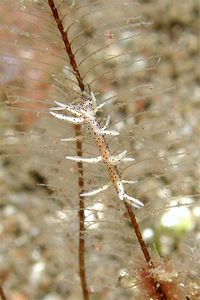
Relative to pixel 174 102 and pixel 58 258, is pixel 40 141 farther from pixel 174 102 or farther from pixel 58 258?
pixel 174 102

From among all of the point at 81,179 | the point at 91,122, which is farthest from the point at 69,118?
the point at 81,179

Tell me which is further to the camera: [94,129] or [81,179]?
[81,179]

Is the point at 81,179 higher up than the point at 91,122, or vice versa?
the point at 91,122

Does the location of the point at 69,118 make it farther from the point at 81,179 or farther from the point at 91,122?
the point at 81,179

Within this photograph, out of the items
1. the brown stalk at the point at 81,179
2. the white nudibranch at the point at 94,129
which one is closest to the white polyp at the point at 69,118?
the white nudibranch at the point at 94,129

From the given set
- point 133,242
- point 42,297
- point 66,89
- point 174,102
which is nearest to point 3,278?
point 42,297

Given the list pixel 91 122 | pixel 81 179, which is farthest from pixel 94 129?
pixel 81 179

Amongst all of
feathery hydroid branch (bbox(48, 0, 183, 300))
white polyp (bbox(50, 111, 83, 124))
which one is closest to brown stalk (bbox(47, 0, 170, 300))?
feathery hydroid branch (bbox(48, 0, 183, 300))

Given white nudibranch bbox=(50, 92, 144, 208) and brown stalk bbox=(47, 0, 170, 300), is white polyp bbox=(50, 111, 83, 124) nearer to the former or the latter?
white nudibranch bbox=(50, 92, 144, 208)

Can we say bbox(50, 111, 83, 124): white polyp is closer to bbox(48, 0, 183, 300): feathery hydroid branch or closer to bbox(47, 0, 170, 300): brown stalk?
bbox(48, 0, 183, 300): feathery hydroid branch

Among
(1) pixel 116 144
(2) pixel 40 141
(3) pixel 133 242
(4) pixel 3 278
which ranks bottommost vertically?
(4) pixel 3 278

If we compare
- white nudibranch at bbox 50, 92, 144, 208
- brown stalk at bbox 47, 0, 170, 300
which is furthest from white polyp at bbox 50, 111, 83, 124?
brown stalk at bbox 47, 0, 170, 300
